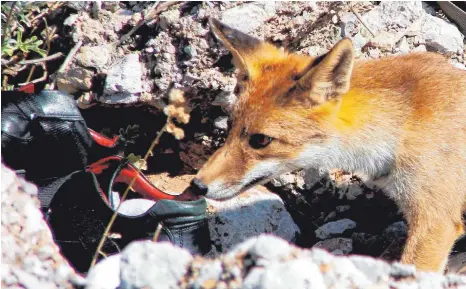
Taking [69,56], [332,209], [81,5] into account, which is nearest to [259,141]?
[332,209]

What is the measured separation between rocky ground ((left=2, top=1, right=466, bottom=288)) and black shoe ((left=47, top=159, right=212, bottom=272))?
61cm

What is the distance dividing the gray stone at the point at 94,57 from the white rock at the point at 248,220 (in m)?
1.33

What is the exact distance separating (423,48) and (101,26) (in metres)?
2.67

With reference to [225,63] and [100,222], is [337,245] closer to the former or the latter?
[225,63]

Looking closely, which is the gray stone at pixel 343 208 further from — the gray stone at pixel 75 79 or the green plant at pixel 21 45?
the green plant at pixel 21 45

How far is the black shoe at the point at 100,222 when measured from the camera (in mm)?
4430

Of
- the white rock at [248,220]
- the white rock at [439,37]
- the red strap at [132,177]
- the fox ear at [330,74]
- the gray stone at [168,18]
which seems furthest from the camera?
the white rock at [439,37]

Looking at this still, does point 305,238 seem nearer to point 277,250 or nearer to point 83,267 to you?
point 83,267

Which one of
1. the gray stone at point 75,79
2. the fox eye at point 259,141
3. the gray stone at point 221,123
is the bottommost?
the gray stone at point 221,123

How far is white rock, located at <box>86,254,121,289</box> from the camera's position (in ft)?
10.6

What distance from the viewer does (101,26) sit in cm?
556

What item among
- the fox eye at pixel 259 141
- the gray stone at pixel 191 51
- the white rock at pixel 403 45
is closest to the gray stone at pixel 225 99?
the gray stone at pixel 191 51

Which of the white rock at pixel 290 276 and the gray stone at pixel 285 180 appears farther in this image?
the gray stone at pixel 285 180

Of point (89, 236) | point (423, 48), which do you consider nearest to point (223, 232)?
point (89, 236)
